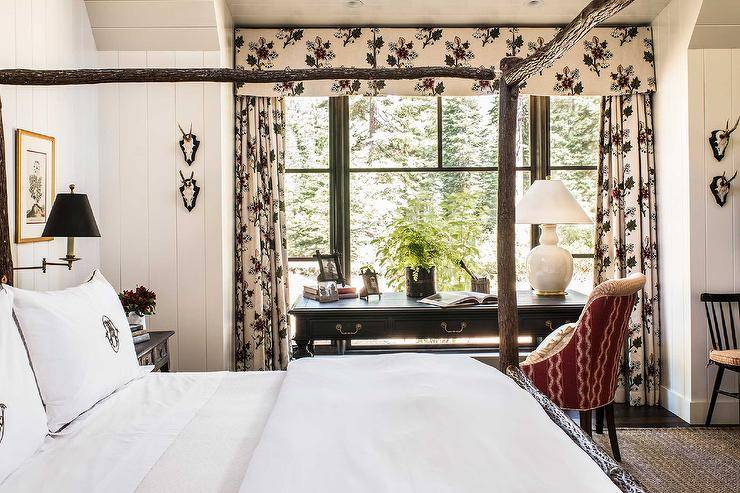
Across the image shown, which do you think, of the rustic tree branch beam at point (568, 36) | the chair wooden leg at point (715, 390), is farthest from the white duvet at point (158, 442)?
the chair wooden leg at point (715, 390)

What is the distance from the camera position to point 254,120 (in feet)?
13.0

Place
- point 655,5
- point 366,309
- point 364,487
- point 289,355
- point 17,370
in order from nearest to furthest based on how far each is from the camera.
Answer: point 364,487 < point 17,370 < point 366,309 < point 655,5 < point 289,355

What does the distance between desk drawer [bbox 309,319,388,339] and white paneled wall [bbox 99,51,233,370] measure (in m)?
0.64

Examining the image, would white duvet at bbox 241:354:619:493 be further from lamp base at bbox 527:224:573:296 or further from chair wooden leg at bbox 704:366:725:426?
chair wooden leg at bbox 704:366:725:426

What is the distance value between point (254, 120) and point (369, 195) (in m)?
0.98

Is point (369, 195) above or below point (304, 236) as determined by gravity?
above

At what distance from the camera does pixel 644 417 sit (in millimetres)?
3781

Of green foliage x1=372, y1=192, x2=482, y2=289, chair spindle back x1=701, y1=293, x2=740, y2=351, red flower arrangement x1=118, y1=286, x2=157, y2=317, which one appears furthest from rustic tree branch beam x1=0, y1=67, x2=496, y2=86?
chair spindle back x1=701, y1=293, x2=740, y2=351

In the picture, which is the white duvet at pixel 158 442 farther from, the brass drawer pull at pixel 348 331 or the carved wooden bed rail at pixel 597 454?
the brass drawer pull at pixel 348 331

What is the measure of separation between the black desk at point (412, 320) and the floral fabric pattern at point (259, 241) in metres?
0.53

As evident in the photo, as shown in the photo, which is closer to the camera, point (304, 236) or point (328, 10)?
point (328, 10)

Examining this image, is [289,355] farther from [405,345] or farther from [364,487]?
[364,487]

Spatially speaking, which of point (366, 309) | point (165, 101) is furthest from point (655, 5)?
point (165, 101)

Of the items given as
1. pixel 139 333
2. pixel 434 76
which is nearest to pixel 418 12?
pixel 434 76
